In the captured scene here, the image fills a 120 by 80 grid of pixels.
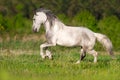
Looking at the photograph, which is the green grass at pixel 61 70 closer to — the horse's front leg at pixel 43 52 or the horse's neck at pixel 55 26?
the horse's front leg at pixel 43 52

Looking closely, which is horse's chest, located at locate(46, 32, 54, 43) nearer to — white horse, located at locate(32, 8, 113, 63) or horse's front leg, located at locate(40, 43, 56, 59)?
white horse, located at locate(32, 8, 113, 63)

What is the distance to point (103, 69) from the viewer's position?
43.4 feet

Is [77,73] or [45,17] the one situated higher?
[45,17]

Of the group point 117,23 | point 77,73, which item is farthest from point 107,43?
point 117,23

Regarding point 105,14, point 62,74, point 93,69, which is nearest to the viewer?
point 62,74

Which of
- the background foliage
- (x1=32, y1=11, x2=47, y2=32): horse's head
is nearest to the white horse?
(x1=32, y1=11, x2=47, y2=32): horse's head

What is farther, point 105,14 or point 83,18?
→ point 105,14

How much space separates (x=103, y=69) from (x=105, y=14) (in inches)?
1248

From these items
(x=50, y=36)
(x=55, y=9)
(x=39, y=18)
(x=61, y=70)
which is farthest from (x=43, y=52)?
(x=55, y=9)

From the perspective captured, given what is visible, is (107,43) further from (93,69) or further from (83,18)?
(83,18)

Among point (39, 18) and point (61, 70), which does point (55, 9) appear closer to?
point (39, 18)

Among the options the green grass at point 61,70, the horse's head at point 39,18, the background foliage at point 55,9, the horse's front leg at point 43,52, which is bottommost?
the green grass at point 61,70

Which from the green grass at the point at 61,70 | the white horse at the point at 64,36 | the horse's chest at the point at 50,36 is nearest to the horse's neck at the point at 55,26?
the white horse at the point at 64,36

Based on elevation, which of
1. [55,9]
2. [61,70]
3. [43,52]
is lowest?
[61,70]
